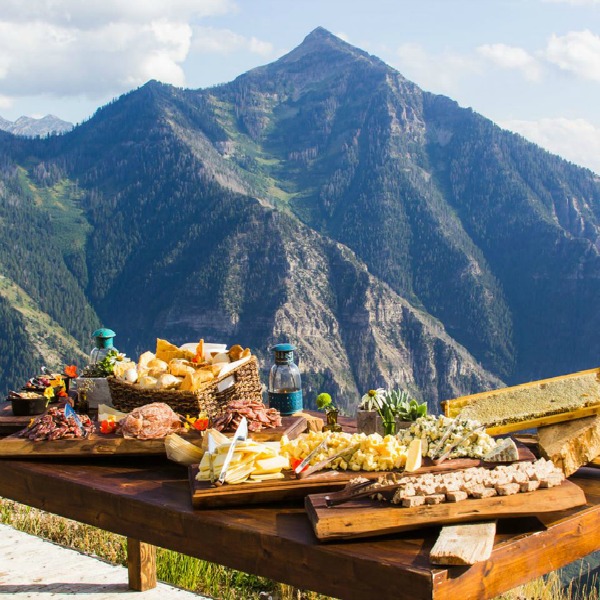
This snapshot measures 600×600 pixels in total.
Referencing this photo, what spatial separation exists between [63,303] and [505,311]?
96.8 m

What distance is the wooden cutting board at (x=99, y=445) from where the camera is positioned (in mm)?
4254

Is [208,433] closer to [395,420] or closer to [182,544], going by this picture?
[182,544]

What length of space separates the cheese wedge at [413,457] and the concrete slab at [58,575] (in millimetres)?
2734

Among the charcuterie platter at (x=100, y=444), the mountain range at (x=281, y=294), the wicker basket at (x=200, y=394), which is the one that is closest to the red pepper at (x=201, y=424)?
the charcuterie platter at (x=100, y=444)

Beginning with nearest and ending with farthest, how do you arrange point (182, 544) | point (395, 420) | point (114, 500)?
point (182, 544), point (114, 500), point (395, 420)

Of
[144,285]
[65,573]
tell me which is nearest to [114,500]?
[65,573]

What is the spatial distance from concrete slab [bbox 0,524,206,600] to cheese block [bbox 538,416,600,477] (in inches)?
120

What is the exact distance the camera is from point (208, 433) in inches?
155

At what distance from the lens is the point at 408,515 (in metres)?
2.97

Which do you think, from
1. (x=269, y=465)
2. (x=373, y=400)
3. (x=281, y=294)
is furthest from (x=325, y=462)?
(x=281, y=294)

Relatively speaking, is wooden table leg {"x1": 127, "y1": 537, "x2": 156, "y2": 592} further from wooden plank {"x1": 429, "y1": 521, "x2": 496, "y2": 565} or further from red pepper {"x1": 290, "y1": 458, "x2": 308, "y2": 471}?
wooden plank {"x1": 429, "y1": 521, "x2": 496, "y2": 565}

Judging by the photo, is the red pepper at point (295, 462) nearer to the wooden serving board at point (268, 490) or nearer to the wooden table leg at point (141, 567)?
the wooden serving board at point (268, 490)

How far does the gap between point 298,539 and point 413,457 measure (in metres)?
0.77

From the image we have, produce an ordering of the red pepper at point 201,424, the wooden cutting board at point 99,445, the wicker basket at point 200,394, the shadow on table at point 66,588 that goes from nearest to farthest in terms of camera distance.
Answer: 1. the wooden cutting board at point 99,445
2. the red pepper at point 201,424
3. the wicker basket at point 200,394
4. the shadow on table at point 66,588
